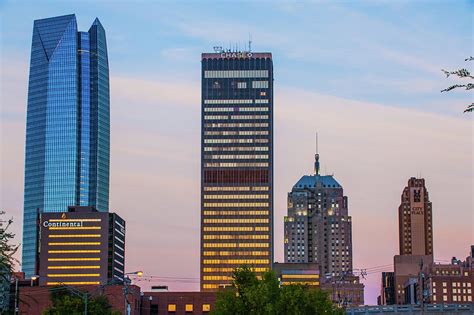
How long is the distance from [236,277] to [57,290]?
51054 mm

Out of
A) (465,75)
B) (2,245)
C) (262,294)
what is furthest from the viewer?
(262,294)

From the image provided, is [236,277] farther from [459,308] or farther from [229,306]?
[459,308]

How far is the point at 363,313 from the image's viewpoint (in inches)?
6663

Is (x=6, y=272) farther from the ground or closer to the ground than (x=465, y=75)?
closer to the ground

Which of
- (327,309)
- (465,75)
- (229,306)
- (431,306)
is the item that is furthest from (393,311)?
Answer: (465,75)

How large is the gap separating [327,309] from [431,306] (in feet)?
163

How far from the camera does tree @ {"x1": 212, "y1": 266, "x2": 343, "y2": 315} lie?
112 m

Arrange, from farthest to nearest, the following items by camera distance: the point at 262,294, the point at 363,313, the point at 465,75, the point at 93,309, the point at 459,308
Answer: the point at 363,313, the point at 459,308, the point at 93,309, the point at 262,294, the point at 465,75

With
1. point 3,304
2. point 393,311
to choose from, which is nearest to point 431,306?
point 393,311

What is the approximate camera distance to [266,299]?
111m

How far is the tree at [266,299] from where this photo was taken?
11162 centimetres

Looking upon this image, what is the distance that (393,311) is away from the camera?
163250 millimetres

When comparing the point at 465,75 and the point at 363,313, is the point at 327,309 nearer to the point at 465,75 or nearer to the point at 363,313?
the point at 363,313

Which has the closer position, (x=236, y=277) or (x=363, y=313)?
(x=236, y=277)
